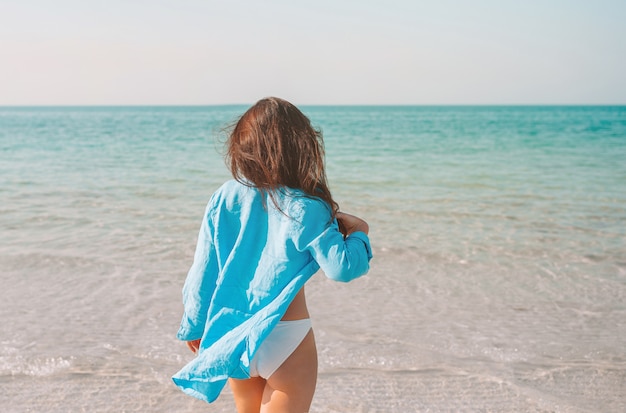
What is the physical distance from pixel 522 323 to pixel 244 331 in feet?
10.4

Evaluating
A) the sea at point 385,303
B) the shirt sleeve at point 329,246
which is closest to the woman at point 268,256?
the shirt sleeve at point 329,246

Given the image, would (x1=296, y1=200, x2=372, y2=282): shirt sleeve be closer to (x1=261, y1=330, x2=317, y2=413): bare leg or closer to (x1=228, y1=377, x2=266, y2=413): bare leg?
(x1=261, y1=330, x2=317, y2=413): bare leg

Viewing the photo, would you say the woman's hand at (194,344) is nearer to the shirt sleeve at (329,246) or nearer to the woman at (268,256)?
the woman at (268,256)

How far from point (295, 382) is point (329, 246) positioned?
495 millimetres

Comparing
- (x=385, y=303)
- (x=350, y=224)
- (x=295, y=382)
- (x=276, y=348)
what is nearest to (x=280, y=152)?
(x=350, y=224)

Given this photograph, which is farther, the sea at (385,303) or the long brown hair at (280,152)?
the sea at (385,303)

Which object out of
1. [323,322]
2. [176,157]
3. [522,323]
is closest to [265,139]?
[323,322]

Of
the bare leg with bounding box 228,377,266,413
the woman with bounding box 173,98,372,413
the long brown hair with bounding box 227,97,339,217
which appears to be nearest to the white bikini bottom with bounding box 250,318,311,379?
the woman with bounding box 173,98,372,413

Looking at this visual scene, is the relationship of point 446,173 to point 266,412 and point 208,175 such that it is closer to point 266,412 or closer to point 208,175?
point 208,175

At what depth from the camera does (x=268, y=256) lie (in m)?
1.92

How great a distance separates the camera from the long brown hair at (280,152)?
1.90m

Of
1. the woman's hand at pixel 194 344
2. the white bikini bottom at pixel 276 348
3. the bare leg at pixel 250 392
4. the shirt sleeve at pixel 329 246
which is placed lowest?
the bare leg at pixel 250 392

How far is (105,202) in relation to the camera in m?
9.30

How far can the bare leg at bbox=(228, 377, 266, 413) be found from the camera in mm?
2094
